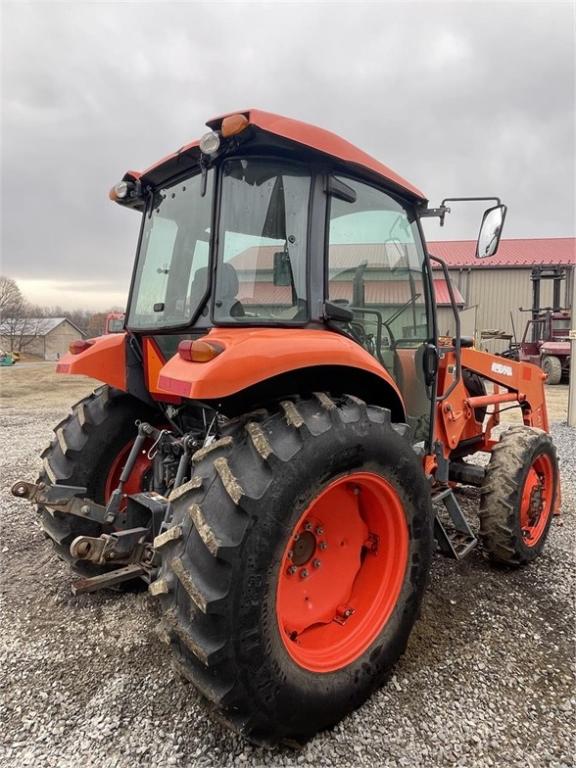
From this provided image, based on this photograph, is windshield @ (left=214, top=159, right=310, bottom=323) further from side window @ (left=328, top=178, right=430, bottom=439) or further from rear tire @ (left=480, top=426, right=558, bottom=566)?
rear tire @ (left=480, top=426, right=558, bottom=566)

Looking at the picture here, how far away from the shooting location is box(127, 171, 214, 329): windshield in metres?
2.50

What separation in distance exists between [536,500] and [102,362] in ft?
9.41

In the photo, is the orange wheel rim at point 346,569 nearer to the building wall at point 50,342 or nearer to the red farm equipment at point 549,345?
the red farm equipment at point 549,345

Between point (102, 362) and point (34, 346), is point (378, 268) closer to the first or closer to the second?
point (102, 362)

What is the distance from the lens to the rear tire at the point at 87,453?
274 centimetres

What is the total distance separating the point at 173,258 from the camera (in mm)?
2775

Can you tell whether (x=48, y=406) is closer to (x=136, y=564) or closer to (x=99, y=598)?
(x=99, y=598)

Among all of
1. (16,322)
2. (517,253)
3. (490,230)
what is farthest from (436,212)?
(16,322)

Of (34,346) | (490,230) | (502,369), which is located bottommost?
(34,346)

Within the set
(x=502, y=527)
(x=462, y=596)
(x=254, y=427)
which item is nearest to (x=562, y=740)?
(x=462, y=596)

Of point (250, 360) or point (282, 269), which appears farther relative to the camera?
point (282, 269)

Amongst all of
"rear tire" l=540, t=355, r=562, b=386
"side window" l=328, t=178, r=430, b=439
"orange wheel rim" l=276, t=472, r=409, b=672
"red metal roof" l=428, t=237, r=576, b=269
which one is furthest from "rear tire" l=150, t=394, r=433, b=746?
"red metal roof" l=428, t=237, r=576, b=269

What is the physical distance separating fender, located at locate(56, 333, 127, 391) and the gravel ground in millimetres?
1258

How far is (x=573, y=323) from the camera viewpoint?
8586mm
